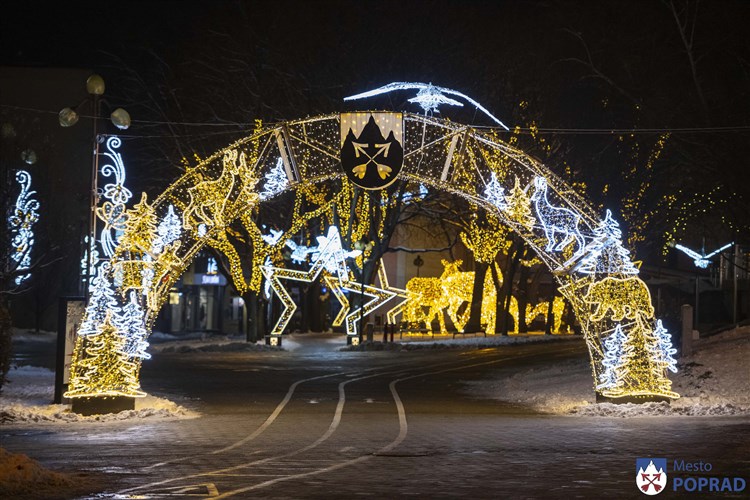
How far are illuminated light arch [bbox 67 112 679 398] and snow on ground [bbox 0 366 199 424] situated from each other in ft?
6.03

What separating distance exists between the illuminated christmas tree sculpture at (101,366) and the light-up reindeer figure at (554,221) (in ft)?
28.9

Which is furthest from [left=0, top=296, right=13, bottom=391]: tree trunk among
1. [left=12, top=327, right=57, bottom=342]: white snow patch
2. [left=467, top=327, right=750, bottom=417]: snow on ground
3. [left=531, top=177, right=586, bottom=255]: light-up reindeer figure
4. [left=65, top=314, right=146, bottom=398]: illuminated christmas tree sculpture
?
[left=12, top=327, right=57, bottom=342]: white snow patch

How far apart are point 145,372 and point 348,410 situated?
1312 centimetres

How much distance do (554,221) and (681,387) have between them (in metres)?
5.14

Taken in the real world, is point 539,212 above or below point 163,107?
below

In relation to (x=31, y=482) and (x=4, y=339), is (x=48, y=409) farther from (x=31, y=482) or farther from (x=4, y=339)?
(x=31, y=482)

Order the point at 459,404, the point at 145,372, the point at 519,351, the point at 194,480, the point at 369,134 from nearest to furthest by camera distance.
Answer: the point at 194,480, the point at 369,134, the point at 459,404, the point at 145,372, the point at 519,351

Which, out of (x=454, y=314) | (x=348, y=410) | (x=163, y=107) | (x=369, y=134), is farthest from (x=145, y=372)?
(x=454, y=314)

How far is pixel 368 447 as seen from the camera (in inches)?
671

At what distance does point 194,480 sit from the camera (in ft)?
44.5

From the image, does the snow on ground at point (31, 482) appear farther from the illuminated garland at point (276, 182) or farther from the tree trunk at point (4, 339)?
the illuminated garland at point (276, 182)

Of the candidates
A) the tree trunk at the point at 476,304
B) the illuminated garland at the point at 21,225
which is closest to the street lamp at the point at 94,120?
the illuminated garland at the point at 21,225

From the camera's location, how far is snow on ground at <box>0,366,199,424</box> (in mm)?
21016

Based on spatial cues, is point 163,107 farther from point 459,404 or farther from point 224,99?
point 459,404
